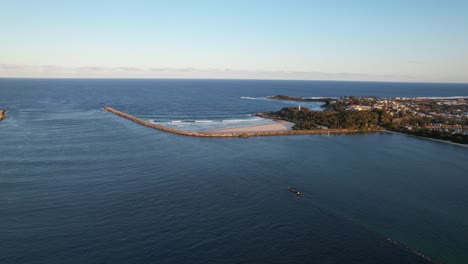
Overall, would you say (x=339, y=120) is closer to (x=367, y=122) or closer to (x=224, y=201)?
(x=367, y=122)

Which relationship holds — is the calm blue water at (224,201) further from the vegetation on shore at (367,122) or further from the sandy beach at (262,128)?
the vegetation on shore at (367,122)

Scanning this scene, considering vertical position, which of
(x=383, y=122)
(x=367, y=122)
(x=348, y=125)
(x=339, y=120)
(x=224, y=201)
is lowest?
(x=224, y=201)

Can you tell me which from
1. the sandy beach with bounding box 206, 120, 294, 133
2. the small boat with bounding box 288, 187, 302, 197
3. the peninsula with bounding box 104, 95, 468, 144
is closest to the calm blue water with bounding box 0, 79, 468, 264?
the small boat with bounding box 288, 187, 302, 197

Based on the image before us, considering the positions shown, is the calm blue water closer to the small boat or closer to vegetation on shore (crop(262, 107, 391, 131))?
the small boat

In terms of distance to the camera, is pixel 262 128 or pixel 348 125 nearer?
pixel 262 128

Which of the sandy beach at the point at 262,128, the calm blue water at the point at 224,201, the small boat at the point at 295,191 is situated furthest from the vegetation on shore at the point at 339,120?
the small boat at the point at 295,191

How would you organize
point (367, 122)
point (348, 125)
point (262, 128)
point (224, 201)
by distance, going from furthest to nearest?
point (367, 122) < point (348, 125) < point (262, 128) < point (224, 201)

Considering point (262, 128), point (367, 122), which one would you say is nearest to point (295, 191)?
point (262, 128)

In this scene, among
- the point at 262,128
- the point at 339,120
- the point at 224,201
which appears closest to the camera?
the point at 224,201

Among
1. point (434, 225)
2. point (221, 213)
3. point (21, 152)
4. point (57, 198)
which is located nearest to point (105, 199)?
point (57, 198)
